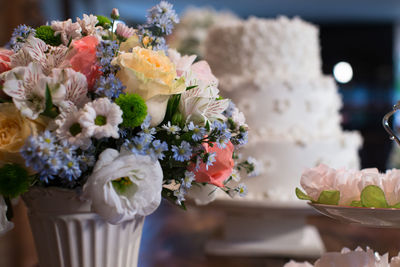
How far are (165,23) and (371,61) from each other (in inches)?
358

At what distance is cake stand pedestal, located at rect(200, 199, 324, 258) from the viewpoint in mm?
1698

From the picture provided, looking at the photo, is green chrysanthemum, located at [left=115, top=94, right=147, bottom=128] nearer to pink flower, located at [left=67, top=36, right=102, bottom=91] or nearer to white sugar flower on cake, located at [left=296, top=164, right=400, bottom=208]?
pink flower, located at [left=67, top=36, right=102, bottom=91]

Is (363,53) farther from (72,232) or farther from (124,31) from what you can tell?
(72,232)

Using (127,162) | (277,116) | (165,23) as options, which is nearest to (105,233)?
(127,162)

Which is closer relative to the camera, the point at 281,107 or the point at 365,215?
the point at 365,215

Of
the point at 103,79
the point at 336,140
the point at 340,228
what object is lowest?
the point at 340,228

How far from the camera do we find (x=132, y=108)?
0.59 metres

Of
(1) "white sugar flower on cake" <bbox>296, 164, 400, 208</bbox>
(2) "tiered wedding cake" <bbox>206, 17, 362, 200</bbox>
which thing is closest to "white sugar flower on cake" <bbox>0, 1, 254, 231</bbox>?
(1) "white sugar flower on cake" <bbox>296, 164, 400, 208</bbox>

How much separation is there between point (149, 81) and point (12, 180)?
0.21 m

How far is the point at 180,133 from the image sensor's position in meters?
0.65

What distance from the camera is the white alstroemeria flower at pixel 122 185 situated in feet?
1.88

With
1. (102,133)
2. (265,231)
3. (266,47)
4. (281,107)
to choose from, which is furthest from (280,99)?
(102,133)

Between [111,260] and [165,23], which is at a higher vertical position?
[165,23]

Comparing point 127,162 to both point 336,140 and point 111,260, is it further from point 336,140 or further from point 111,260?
point 336,140
